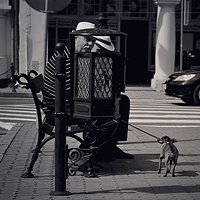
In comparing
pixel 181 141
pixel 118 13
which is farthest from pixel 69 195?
pixel 118 13

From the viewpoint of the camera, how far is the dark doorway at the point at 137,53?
31.8 metres

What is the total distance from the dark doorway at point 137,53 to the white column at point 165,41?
478cm

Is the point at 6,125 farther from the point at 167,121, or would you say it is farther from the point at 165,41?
the point at 165,41

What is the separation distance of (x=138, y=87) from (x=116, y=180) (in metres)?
20.3

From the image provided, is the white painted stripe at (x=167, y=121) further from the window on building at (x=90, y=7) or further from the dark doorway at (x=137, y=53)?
the dark doorway at (x=137, y=53)

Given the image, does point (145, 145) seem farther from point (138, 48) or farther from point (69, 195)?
point (138, 48)

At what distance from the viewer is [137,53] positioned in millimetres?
31875

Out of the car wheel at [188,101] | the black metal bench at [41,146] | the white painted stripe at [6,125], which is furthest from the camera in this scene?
the car wheel at [188,101]

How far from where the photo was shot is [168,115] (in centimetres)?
1717

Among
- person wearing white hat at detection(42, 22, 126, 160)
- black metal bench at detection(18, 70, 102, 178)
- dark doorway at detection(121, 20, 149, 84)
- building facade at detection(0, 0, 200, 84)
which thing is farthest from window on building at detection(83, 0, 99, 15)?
black metal bench at detection(18, 70, 102, 178)

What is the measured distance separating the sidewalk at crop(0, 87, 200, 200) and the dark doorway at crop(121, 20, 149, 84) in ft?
67.3

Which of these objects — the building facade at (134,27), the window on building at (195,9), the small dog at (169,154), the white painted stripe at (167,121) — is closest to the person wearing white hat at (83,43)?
the small dog at (169,154)

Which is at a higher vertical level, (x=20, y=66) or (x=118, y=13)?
(x=118, y=13)

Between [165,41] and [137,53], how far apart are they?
203 inches
